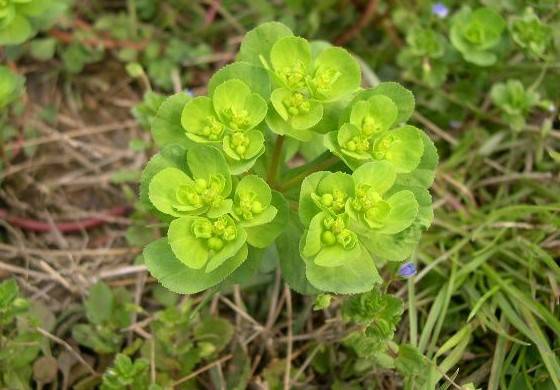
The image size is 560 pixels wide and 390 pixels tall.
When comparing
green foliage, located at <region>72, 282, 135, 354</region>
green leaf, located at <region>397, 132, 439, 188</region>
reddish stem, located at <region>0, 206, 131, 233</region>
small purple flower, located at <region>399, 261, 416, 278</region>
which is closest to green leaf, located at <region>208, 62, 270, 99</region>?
green leaf, located at <region>397, 132, 439, 188</region>

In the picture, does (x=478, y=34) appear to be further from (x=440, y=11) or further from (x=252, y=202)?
(x=252, y=202)

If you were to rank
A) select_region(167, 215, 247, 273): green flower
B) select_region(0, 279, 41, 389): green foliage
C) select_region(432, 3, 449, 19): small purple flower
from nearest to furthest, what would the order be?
1. select_region(167, 215, 247, 273): green flower
2. select_region(0, 279, 41, 389): green foliage
3. select_region(432, 3, 449, 19): small purple flower

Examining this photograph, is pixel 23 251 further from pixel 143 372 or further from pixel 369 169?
pixel 369 169

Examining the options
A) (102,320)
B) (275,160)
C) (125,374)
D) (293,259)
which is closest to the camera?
(293,259)

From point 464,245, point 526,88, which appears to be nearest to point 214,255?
point 464,245

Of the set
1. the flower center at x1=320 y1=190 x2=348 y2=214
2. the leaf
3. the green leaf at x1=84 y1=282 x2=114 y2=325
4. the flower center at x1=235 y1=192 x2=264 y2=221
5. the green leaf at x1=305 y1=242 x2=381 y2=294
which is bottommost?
the green leaf at x1=84 y1=282 x2=114 y2=325

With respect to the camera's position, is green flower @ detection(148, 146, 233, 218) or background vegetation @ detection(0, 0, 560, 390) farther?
background vegetation @ detection(0, 0, 560, 390)

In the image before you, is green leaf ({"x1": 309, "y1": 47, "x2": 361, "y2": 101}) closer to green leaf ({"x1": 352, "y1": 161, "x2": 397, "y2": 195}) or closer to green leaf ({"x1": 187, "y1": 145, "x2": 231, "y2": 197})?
green leaf ({"x1": 352, "y1": 161, "x2": 397, "y2": 195})

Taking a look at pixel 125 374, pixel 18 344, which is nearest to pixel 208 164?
pixel 125 374

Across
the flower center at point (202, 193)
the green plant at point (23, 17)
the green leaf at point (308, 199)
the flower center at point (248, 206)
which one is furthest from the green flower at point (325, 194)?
the green plant at point (23, 17)
